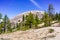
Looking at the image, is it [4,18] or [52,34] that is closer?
[52,34]

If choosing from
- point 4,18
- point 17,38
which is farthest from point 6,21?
point 17,38

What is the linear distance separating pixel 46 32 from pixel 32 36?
286 centimetres

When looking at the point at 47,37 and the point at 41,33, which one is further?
the point at 41,33

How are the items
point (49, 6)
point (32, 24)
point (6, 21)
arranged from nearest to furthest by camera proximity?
point (32, 24) → point (49, 6) → point (6, 21)

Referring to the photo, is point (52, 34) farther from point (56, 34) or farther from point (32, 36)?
point (32, 36)

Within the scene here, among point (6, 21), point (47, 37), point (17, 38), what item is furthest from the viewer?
point (6, 21)

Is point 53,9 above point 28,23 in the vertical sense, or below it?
above

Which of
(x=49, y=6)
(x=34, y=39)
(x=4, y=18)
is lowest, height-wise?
(x=34, y=39)

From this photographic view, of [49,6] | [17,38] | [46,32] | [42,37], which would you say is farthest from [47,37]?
[49,6]

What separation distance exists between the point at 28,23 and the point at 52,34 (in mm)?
36618

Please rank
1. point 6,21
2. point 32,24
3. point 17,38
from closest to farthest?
point 17,38 < point 32,24 < point 6,21

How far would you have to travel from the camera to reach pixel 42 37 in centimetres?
2669

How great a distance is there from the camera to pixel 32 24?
62500 mm

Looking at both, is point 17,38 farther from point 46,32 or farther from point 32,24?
point 32,24
